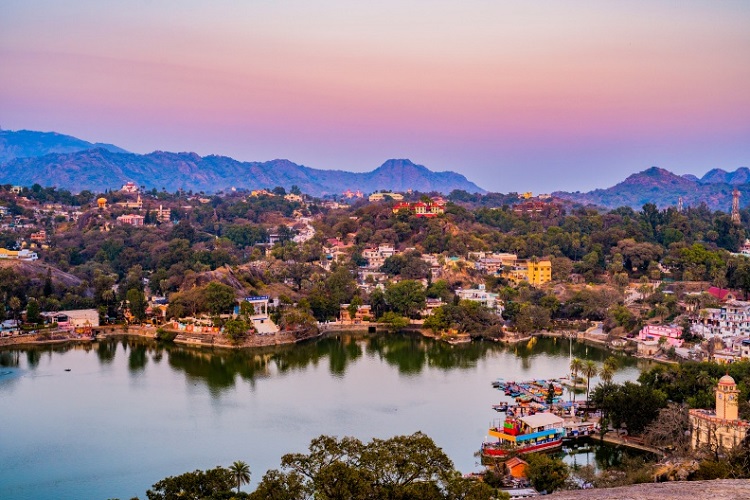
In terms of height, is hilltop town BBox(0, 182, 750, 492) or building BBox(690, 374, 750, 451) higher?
hilltop town BBox(0, 182, 750, 492)

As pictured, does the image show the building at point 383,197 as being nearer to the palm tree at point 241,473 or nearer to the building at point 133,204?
the building at point 133,204

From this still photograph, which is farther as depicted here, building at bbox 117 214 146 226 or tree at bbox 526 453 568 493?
building at bbox 117 214 146 226

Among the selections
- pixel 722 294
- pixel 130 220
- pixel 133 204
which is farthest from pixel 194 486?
pixel 133 204

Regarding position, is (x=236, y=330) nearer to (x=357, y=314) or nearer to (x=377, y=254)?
(x=357, y=314)

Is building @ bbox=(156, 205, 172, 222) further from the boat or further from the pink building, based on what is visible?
the boat

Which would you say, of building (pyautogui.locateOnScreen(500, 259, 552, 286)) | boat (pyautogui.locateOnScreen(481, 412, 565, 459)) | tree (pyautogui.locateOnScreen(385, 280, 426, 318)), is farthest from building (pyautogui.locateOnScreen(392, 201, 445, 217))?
boat (pyautogui.locateOnScreen(481, 412, 565, 459))

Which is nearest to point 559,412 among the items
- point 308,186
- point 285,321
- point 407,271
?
point 285,321

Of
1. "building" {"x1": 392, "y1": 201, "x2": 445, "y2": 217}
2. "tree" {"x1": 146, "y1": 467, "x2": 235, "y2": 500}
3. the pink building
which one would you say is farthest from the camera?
"building" {"x1": 392, "y1": 201, "x2": 445, "y2": 217}
